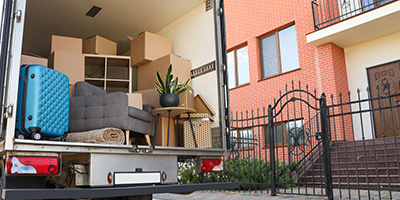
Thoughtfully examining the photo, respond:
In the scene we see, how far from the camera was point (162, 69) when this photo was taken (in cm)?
469

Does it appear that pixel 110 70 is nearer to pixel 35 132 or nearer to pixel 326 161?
pixel 35 132

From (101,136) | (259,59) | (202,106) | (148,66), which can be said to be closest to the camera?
(101,136)

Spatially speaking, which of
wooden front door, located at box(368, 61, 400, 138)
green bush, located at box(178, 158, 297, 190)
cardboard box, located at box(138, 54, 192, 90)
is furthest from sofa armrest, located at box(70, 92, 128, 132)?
wooden front door, located at box(368, 61, 400, 138)

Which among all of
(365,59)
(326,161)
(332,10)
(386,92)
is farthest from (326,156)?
(332,10)

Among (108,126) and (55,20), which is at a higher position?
(55,20)

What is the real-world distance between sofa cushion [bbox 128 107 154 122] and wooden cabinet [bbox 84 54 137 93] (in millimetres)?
1376

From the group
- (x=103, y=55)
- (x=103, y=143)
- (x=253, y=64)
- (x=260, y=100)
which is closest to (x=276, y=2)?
(x=253, y=64)

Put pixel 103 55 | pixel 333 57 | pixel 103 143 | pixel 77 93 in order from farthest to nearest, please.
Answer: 1. pixel 333 57
2. pixel 103 55
3. pixel 77 93
4. pixel 103 143

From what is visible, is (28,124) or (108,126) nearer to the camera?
(28,124)

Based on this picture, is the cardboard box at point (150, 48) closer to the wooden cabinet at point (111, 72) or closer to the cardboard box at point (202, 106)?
the wooden cabinet at point (111, 72)

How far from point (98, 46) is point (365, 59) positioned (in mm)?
8614

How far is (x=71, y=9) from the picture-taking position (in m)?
4.85

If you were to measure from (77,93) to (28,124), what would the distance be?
58.6 inches

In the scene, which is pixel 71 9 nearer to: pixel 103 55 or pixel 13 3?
pixel 103 55
